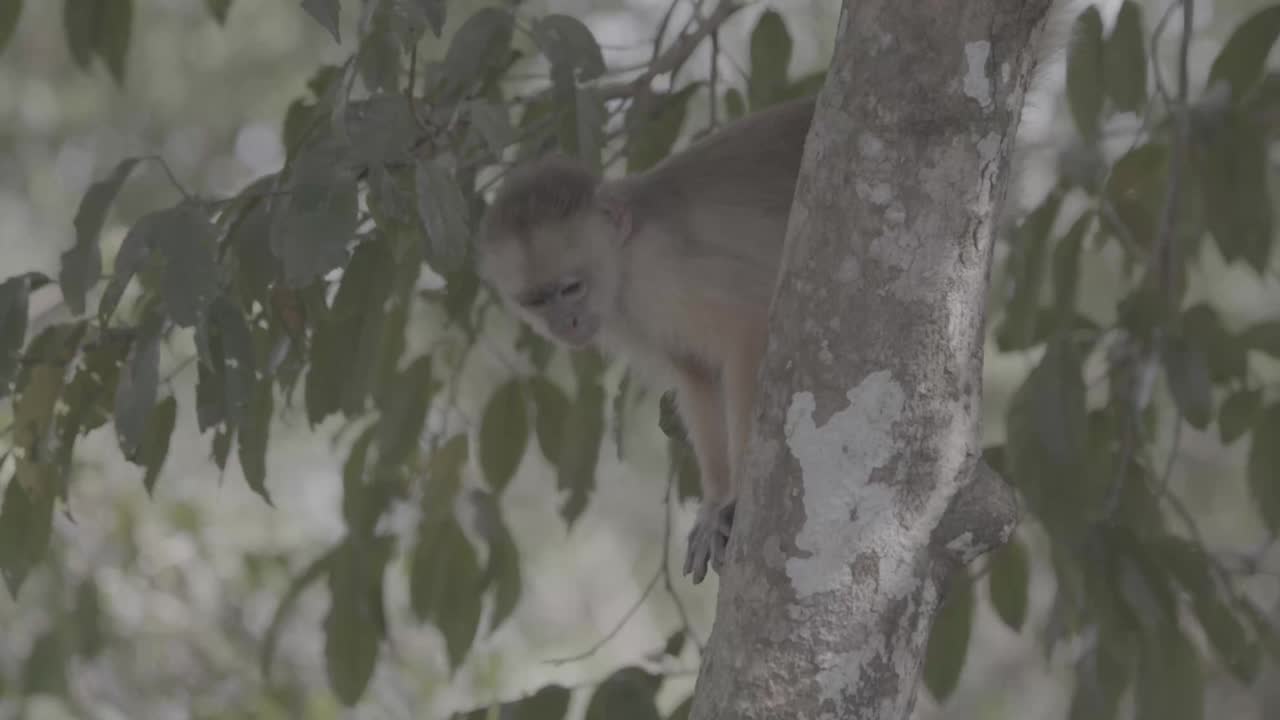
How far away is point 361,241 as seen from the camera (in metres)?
2.47

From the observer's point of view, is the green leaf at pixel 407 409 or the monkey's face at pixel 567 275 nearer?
the green leaf at pixel 407 409

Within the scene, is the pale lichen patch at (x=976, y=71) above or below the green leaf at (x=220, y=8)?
above

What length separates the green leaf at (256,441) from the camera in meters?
2.29

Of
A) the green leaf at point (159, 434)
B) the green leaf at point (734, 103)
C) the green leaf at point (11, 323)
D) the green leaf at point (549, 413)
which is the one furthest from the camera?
the green leaf at point (734, 103)

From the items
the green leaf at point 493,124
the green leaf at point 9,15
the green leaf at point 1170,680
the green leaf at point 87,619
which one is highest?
the green leaf at point 493,124

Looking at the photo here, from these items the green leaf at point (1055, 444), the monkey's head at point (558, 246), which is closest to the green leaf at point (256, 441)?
the monkey's head at point (558, 246)

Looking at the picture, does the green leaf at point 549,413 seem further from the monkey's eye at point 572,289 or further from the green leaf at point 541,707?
the green leaf at point 541,707

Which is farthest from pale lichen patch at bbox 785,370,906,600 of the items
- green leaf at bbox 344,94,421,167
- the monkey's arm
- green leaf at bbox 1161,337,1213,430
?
green leaf at bbox 1161,337,1213,430

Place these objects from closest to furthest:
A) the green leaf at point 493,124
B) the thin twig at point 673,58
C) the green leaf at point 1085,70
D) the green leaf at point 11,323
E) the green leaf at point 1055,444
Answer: the green leaf at point 493,124, the green leaf at point 11,323, the green leaf at point 1055,444, the green leaf at point 1085,70, the thin twig at point 673,58

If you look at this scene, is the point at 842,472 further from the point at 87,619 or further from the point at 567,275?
the point at 87,619

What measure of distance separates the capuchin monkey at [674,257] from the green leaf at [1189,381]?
72 centimetres

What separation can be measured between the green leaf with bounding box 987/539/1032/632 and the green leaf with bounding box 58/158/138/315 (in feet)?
5.42

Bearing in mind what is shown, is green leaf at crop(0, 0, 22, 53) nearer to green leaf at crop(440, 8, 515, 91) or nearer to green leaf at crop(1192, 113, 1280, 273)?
green leaf at crop(440, 8, 515, 91)

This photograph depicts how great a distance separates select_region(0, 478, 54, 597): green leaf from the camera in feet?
7.81
